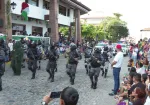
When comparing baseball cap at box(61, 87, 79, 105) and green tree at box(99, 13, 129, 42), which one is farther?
green tree at box(99, 13, 129, 42)


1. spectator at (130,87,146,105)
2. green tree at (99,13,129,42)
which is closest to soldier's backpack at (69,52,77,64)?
spectator at (130,87,146,105)


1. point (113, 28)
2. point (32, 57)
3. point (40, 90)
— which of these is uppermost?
point (113, 28)

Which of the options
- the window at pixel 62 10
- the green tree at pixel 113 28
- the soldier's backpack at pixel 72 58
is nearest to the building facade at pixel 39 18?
the window at pixel 62 10

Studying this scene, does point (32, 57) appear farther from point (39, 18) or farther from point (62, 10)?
point (62, 10)

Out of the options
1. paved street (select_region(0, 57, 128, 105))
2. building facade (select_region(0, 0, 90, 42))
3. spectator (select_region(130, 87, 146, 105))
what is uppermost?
building facade (select_region(0, 0, 90, 42))

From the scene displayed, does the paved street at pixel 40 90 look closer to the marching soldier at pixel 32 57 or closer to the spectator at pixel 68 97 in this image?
the marching soldier at pixel 32 57

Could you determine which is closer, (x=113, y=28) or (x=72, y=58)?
(x=72, y=58)

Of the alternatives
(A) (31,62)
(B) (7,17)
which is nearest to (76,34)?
(B) (7,17)

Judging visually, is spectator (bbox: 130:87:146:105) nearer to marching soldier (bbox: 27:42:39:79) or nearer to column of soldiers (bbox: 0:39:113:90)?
column of soldiers (bbox: 0:39:113:90)

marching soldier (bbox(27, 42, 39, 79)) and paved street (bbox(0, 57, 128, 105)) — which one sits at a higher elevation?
marching soldier (bbox(27, 42, 39, 79))

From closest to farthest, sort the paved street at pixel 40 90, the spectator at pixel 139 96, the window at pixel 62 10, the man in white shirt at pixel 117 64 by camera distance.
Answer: the spectator at pixel 139 96 < the paved street at pixel 40 90 < the man in white shirt at pixel 117 64 < the window at pixel 62 10

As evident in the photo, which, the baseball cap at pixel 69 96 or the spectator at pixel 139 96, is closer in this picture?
the baseball cap at pixel 69 96

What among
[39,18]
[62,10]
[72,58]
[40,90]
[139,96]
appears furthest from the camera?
[62,10]

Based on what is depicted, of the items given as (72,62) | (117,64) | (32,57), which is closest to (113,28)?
(32,57)
